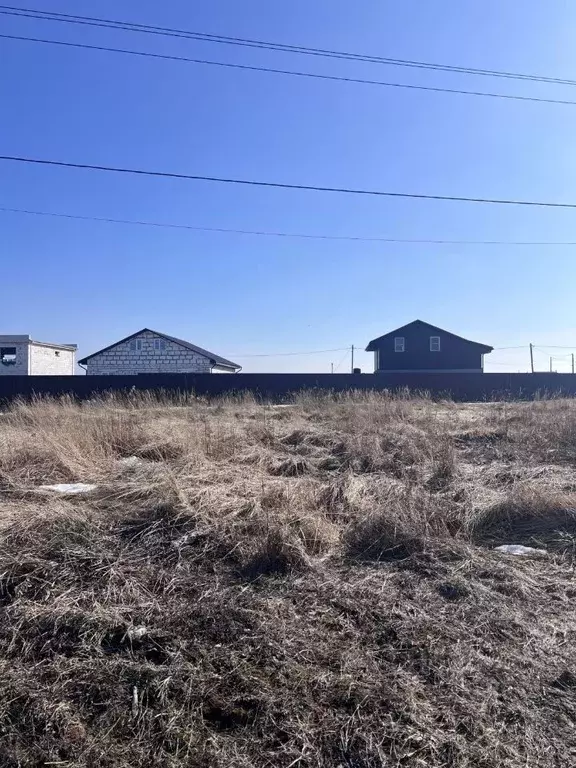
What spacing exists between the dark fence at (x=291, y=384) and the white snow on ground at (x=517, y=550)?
19383mm

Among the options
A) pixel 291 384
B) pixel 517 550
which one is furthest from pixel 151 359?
pixel 517 550

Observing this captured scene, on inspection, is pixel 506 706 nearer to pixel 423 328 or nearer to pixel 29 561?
pixel 29 561

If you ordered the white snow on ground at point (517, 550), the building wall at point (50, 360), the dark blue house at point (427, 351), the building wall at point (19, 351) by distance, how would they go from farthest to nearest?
the dark blue house at point (427, 351) → the building wall at point (50, 360) → the building wall at point (19, 351) → the white snow on ground at point (517, 550)

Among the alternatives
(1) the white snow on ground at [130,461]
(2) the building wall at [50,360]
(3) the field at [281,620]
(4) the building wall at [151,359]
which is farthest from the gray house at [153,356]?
(3) the field at [281,620]

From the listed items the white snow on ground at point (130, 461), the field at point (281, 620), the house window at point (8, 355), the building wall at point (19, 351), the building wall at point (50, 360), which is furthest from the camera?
the building wall at point (50, 360)

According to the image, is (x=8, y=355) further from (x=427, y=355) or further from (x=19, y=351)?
(x=427, y=355)

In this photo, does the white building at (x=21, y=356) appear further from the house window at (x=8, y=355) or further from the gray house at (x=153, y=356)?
the gray house at (x=153, y=356)

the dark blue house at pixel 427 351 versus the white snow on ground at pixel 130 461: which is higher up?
the dark blue house at pixel 427 351

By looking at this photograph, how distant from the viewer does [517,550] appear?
3662 millimetres

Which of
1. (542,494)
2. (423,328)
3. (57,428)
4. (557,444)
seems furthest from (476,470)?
(423,328)

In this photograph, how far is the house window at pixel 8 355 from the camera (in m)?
35.6

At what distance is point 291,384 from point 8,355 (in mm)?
22932

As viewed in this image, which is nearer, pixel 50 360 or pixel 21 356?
pixel 21 356

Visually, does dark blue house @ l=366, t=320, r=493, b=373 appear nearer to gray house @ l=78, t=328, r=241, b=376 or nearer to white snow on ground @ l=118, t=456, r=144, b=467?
gray house @ l=78, t=328, r=241, b=376
